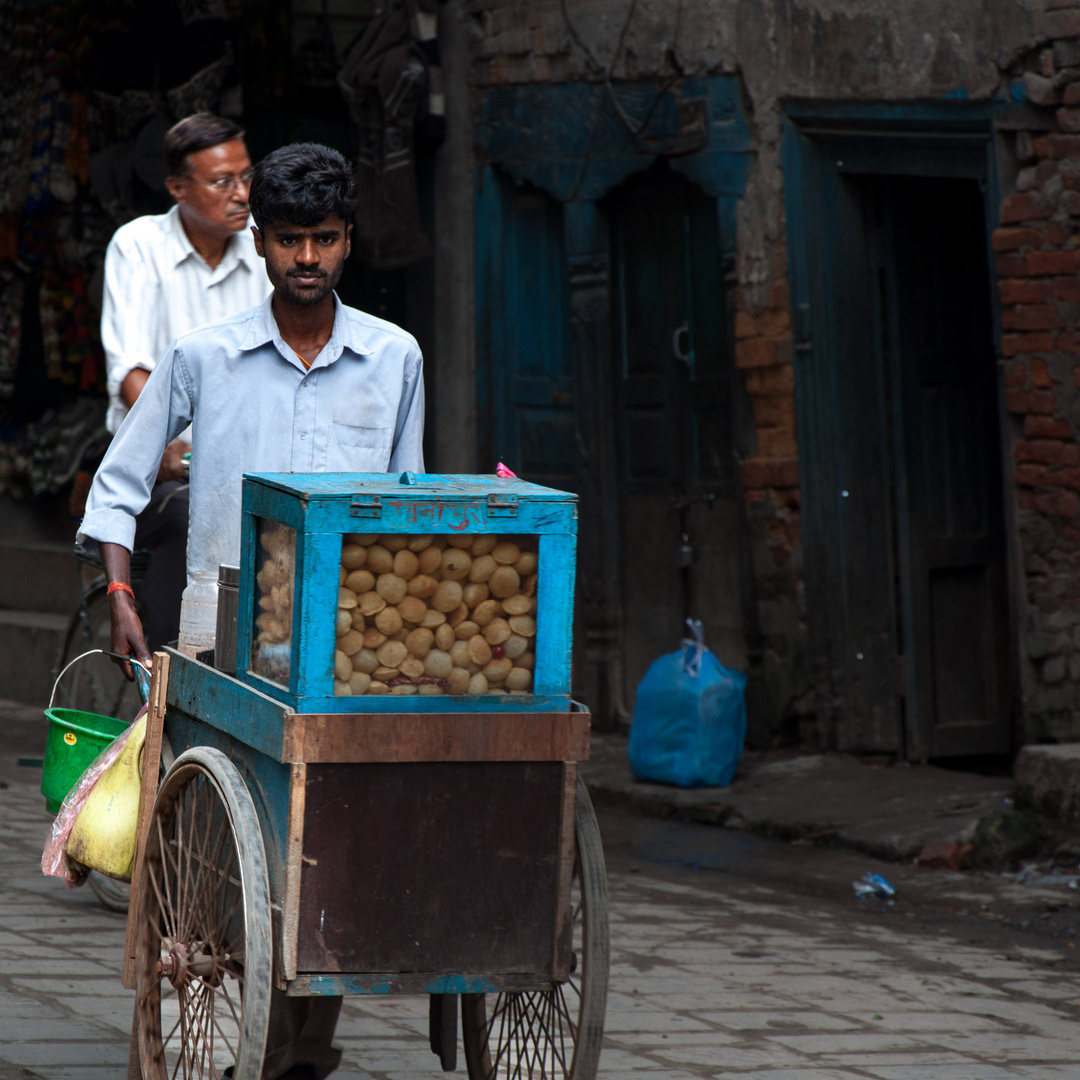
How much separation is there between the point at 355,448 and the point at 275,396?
0.61ft

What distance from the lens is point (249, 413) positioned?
3.76m

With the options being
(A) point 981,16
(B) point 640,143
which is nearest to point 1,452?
(B) point 640,143

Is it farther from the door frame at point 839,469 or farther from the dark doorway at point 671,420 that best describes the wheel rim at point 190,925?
the dark doorway at point 671,420

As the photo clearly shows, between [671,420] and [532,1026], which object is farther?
[671,420]

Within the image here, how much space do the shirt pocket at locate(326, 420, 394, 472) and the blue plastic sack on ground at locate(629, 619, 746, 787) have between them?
14.6ft

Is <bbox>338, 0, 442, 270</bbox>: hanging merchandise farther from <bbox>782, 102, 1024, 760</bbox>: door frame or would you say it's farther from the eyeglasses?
the eyeglasses

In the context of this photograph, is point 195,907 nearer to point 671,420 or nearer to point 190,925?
point 190,925

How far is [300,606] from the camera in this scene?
9.91 feet

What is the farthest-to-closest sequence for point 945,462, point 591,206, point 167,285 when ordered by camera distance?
point 591,206, point 945,462, point 167,285

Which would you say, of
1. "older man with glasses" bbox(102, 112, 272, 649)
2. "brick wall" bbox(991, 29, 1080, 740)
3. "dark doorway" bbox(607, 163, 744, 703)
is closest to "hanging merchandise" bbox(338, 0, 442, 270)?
"dark doorway" bbox(607, 163, 744, 703)

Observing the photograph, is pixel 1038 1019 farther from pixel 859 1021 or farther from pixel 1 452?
pixel 1 452

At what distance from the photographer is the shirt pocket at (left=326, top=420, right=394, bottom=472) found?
12.3 feet

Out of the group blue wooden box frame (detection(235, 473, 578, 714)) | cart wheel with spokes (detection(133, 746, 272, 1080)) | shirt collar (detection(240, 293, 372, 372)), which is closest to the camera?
blue wooden box frame (detection(235, 473, 578, 714))

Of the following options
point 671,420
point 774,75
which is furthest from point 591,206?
point 774,75
